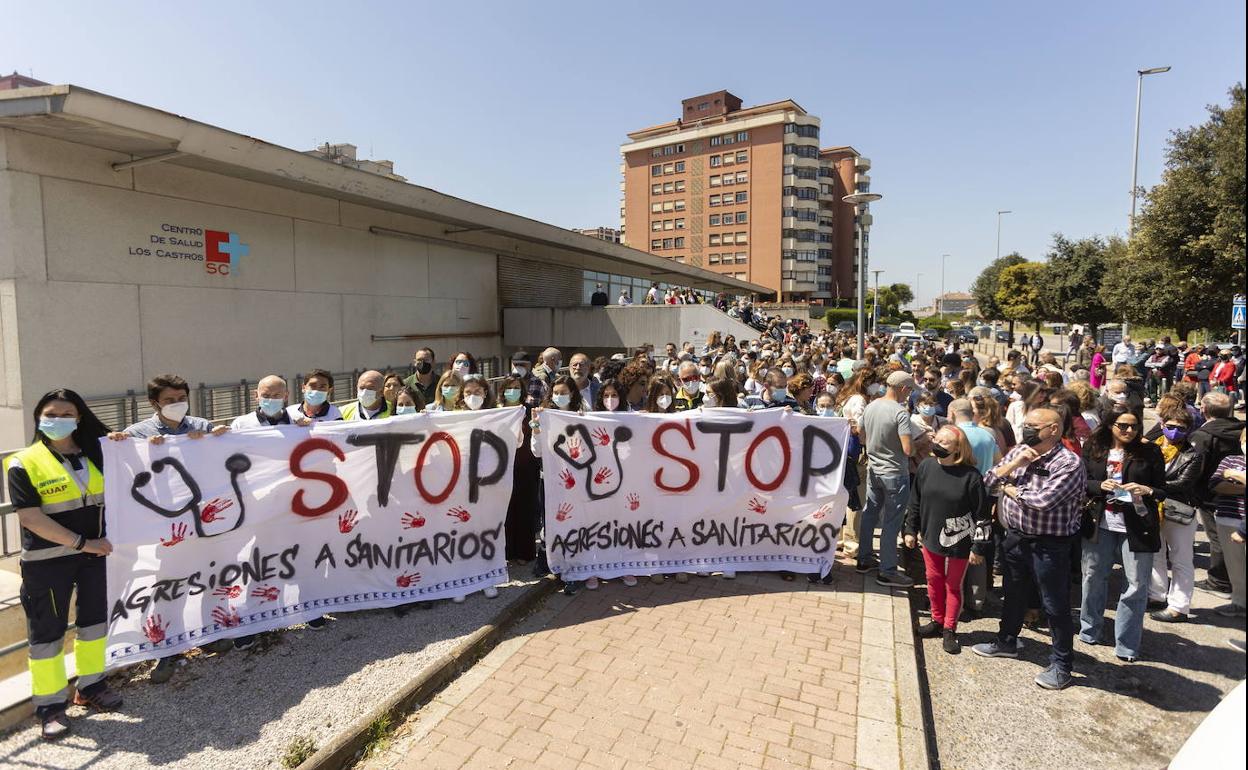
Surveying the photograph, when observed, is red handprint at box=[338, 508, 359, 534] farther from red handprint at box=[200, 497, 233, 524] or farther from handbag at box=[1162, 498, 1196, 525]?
handbag at box=[1162, 498, 1196, 525]

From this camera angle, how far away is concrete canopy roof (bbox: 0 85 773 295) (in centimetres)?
737

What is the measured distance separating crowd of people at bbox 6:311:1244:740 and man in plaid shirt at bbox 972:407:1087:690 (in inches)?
0.5

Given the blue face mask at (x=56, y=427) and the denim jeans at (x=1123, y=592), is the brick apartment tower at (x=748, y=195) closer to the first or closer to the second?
the denim jeans at (x=1123, y=592)

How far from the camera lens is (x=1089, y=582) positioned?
484 cm

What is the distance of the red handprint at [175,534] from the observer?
4.27m

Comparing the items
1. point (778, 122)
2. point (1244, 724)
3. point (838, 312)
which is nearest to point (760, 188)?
point (778, 122)

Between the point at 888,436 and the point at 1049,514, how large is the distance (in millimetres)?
1636

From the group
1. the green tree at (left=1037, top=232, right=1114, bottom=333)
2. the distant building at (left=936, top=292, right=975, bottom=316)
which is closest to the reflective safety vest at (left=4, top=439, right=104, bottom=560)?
the green tree at (left=1037, top=232, right=1114, bottom=333)

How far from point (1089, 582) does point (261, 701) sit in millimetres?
5672

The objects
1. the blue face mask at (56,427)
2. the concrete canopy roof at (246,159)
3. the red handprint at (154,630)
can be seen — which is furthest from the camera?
the concrete canopy roof at (246,159)

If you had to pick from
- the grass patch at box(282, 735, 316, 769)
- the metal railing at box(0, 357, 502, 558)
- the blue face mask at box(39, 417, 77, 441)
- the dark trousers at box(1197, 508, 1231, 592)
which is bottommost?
the grass patch at box(282, 735, 316, 769)

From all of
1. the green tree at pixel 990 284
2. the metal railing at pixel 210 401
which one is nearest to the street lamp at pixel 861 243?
the metal railing at pixel 210 401

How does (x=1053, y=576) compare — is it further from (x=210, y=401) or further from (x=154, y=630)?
(x=210, y=401)

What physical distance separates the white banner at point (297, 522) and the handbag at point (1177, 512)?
5.33 meters
